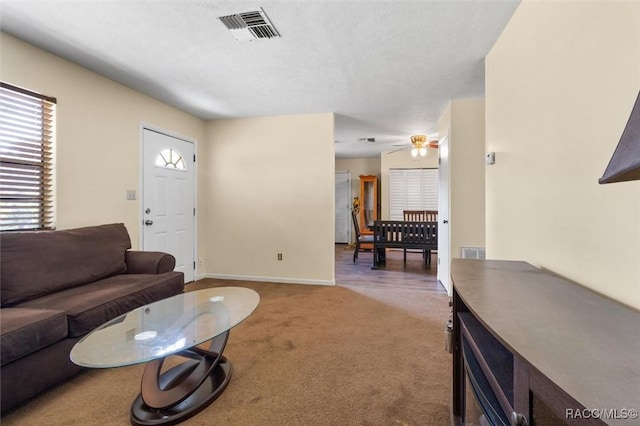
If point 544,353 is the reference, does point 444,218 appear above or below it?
above

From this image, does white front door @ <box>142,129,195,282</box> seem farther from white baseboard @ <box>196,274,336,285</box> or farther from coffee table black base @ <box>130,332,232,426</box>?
coffee table black base @ <box>130,332,232,426</box>

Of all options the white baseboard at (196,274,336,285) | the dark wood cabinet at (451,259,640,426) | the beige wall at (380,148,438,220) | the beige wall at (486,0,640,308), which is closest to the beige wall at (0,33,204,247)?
the white baseboard at (196,274,336,285)

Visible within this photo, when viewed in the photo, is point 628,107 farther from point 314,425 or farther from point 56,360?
point 56,360

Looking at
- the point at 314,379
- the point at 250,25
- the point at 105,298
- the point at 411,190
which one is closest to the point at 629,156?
the point at 314,379

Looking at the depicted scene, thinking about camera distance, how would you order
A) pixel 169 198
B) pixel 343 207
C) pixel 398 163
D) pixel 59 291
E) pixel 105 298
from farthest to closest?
pixel 343 207, pixel 398 163, pixel 169 198, pixel 59 291, pixel 105 298

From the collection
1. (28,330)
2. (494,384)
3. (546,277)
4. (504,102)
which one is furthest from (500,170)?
(28,330)

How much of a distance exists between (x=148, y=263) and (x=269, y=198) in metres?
1.87

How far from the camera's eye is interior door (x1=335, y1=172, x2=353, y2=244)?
7980 millimetres

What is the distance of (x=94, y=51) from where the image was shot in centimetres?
239

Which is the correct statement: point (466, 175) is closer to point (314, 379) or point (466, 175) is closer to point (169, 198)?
point (314, 379)

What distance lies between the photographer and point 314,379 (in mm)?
1837

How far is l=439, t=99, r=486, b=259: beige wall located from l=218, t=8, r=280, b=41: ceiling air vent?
2.34 m

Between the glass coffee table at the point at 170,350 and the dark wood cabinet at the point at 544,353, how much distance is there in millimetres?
1199

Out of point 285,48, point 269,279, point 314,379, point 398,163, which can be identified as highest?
point 285,48
